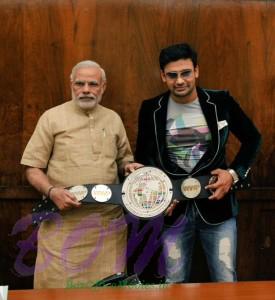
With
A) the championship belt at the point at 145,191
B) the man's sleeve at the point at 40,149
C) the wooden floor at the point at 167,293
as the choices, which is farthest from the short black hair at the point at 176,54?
the wooden floor at the point at 167,293

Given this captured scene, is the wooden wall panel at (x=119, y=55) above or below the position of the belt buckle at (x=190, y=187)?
above

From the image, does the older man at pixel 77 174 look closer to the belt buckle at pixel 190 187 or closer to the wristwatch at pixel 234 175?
the belt buckle at pixel 190 187

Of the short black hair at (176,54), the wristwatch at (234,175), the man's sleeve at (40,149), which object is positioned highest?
the short black hair at (176,54)

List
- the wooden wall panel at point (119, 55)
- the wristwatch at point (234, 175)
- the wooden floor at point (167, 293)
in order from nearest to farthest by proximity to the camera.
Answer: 1. the wooden floor at point (167, 293)
2. the wristwatch at point (234, 175)
3. the wooden wall panel at point (119, 55)

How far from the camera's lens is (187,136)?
228cm

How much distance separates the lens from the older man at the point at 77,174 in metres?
2.31

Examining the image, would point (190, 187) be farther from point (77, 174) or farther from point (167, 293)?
point (167, 293)

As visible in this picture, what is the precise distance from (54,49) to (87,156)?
0.70m

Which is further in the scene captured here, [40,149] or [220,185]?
[40,149]

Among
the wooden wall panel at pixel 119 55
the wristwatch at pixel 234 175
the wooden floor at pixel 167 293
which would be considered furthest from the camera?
the wooden wall panel at pixel 119 55

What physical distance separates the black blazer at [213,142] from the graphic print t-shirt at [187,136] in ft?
0.07

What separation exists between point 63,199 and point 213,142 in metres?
0.67

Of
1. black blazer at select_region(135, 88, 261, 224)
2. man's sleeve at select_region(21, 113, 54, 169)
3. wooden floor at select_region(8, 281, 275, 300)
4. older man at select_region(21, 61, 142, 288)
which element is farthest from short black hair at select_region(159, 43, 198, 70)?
wooden floor at select_region(8, 281, 275, 300)

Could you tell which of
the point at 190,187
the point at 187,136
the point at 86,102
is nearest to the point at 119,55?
the point at 86,102
